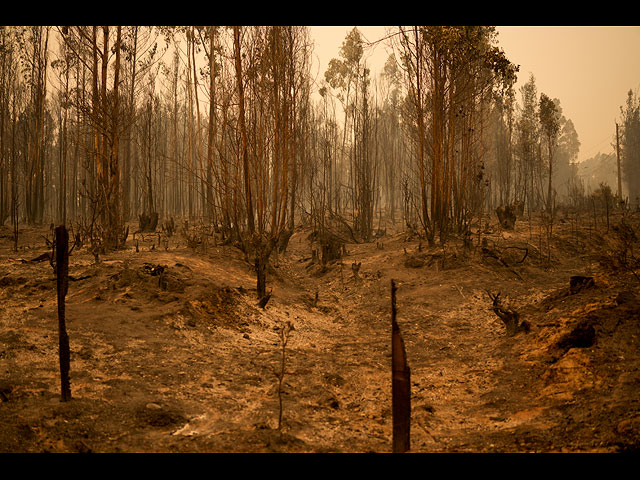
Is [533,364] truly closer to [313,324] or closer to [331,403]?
[331,403]

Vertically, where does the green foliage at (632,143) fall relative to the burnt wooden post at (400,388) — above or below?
above

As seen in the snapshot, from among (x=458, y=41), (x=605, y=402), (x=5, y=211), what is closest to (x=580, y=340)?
(x=605, y=402)

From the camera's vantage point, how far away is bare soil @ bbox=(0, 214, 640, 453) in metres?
3.21

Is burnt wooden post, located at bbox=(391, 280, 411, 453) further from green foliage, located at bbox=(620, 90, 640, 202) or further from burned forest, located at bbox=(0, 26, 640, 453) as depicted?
green foliage, located at bbox=(620, 90, 640, 202)

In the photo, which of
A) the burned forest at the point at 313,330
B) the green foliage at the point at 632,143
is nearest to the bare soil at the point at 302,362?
the burned forest at the point at 313,330

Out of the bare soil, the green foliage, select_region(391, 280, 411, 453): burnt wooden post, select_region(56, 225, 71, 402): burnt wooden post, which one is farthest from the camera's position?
the green foliage

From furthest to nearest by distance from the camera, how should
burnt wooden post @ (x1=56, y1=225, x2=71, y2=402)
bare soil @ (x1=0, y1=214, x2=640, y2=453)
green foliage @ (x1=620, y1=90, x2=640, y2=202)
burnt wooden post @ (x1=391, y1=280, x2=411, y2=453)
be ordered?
green foliage @ (x1=620, y1=90, x2=640, y2=202)
burnt wooden post @ (x1=56, y1=225, x2=71, y2=402)
bare soil @ (x1=0, y1=214, x2=640, y2=453)
burnt wooden post @ (x1=391, y1=280, x2=411, y2=453)

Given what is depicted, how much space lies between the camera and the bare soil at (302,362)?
3213 mm

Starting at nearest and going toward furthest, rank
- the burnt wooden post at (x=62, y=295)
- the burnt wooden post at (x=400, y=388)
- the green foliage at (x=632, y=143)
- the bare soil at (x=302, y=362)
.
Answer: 1. the burnt wooden post at (x=400, y=388)
2. the bare soil at (x=302, y=362)
3. the burnt wooden post at (x=62, y=295)
4. the green foliage at (x=632, y=143)

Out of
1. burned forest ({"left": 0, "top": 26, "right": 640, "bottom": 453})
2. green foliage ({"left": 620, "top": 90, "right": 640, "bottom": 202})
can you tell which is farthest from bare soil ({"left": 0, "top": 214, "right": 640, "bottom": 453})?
green foliage ({"left": 620, "top": 90, "right": 640, "bottom": 202})

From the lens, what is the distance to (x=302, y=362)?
5277 millimetres

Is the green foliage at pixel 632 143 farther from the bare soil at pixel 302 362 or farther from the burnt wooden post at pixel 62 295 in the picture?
the burnt wooden post at pixel 62 295

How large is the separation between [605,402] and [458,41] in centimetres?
931

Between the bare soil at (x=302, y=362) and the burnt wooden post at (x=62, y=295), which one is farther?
the burnt wooden post at (x=62, y=295)
